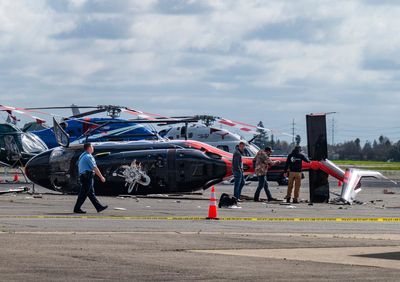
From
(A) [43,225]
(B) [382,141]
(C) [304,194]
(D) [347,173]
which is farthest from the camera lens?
(B) [382,141]

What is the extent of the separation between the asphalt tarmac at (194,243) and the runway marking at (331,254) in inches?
0.6

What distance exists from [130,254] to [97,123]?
2673 centimetres

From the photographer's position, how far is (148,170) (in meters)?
35.7

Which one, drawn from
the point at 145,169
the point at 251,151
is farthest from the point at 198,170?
the point at 251,151

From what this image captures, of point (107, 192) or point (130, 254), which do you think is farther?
point (107, 192)

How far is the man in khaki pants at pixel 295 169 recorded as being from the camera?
112 ft

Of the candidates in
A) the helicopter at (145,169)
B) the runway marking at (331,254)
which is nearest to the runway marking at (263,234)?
the runway marking at (331,254)

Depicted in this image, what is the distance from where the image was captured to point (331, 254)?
17.5m

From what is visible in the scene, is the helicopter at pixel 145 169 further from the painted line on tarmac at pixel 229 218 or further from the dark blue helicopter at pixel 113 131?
the painted line on tarmac at pixel 229 218

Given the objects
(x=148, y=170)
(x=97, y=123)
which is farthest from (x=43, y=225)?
(x=97, y=123)

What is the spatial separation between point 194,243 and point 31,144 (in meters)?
31.0

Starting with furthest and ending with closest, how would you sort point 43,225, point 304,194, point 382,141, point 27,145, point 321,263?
point 382,141 → point 27,145 → point 304,194 → point 43,225 → point 321,263

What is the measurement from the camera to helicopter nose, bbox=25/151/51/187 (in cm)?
3656

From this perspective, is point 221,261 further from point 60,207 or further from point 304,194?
point 304,194
